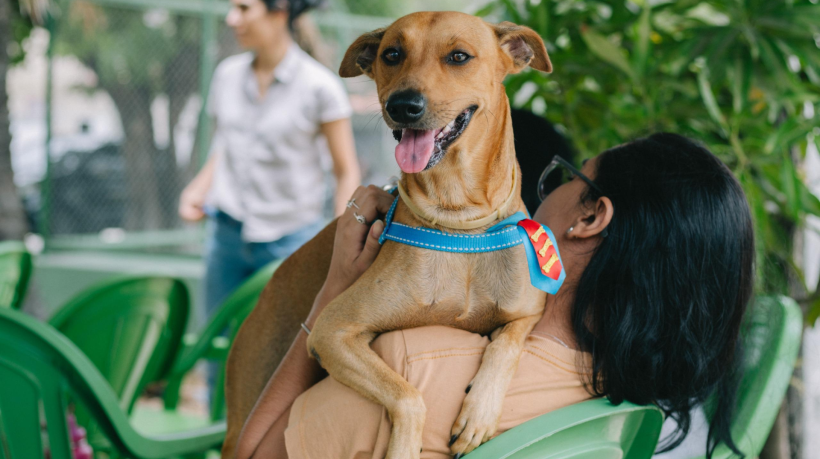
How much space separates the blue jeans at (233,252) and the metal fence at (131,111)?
2491 mm

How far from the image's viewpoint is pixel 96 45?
547 cm

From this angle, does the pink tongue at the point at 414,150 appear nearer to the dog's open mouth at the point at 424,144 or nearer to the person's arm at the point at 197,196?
the dog's open mouth at the point at 424,144

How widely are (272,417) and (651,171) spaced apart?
98cm

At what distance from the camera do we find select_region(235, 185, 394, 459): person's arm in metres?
1.44

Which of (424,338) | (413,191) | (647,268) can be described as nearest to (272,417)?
(424,338)

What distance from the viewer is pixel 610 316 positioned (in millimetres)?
1436

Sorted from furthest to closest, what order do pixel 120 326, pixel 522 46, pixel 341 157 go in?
pixel 341 157
pixel 120 326
pixel 522 46

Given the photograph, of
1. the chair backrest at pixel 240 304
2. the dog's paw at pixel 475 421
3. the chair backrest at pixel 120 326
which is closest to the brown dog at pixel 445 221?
the dog's paw at pixel 475 421

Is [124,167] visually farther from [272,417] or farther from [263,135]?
[272,417]

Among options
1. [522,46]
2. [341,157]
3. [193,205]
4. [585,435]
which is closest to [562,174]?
[522,46]

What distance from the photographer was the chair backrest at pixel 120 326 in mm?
2443

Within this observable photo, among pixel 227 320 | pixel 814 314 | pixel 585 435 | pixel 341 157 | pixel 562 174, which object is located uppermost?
pixel 562 174

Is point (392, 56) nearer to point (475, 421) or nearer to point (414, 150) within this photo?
point (414, 150)

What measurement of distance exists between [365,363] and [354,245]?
30 cm
